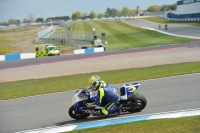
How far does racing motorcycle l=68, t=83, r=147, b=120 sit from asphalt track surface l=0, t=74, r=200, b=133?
0.75 ft

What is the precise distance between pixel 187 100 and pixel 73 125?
468 cm

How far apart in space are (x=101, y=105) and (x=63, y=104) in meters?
3.16

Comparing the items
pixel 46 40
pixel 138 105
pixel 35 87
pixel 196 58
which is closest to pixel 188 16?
pixel 46 40

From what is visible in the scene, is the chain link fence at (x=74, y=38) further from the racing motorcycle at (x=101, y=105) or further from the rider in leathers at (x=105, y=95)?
the rider in leathers at (x=105, y=95)

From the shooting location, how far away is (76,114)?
11672 mm

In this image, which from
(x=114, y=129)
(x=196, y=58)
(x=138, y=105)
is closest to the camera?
(x=114, y=129)

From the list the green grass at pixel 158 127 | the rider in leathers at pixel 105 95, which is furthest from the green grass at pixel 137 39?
the green grass at pixel 158 127

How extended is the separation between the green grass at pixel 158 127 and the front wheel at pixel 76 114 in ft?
5.09

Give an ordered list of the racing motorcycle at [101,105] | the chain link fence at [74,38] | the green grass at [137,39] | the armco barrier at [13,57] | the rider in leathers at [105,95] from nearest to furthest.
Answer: the rider in leathers at [105,95], the racing motorcycle at [101,105], the armco barrier at [13,57], the green grass at [137,39], the chain link fence at [74,38]

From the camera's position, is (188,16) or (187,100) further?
(188,16)

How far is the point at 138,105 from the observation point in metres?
11.6

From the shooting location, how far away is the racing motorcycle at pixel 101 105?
1138 centimetres

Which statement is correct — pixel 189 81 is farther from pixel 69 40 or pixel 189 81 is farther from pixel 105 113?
pixel 69 40

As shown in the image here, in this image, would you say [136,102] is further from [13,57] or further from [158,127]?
[13,57]
